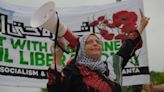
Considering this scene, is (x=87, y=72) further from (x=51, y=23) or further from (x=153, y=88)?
(x=153, y=88)

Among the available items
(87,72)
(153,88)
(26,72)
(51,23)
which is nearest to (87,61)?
(87,72)

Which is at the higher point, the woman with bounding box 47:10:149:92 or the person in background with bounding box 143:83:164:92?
the woman with bounding box 47:10:149:92

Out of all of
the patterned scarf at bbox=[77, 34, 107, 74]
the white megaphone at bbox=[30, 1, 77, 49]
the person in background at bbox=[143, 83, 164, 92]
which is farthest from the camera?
the person in background at bbox=[143, 83, 164, 92]

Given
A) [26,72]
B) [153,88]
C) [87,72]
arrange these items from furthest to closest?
[26,72] < [153,88] < [87,72]

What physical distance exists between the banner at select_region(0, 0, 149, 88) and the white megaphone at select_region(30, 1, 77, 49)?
2.83m

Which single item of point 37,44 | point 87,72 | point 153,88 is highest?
point 37,44

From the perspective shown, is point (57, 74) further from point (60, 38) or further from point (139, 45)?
point (139, 45)

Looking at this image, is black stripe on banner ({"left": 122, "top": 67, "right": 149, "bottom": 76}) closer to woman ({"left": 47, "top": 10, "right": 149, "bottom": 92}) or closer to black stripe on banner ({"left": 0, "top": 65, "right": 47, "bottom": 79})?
black stripe on banner ({"left": 0, "top": 65, "right": 47, "bottom": 79})

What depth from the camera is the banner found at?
667cm

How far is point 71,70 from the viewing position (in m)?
3.77

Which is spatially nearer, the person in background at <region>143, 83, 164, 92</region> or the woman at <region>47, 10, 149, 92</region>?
the woman at <region>47, 10, 149, 92</region>

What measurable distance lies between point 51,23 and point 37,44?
127 inches

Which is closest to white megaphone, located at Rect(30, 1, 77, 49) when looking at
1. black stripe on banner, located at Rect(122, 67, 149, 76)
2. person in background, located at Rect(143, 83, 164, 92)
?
person in background, located at Rect(143, 83, 164, 92)

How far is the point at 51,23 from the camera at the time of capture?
3633mm
